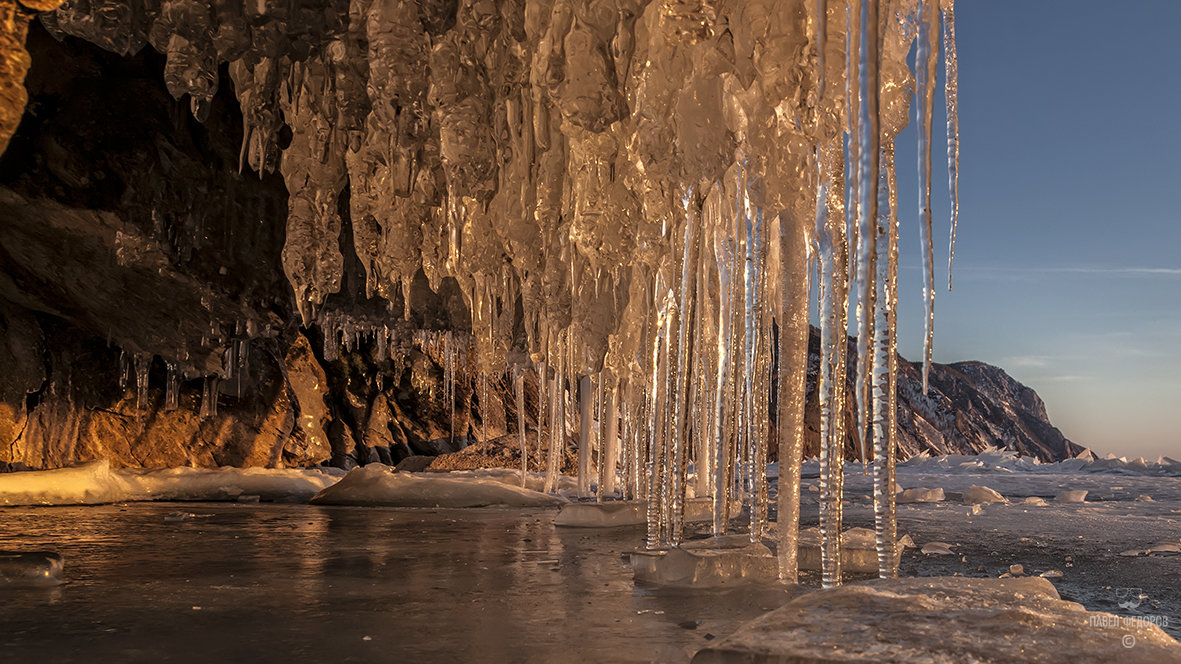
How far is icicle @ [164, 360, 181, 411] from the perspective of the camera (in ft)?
39.4

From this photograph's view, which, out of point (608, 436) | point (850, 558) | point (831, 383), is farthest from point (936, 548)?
point (608, 436)

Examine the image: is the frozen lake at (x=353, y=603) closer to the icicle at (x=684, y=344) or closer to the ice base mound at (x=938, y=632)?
the ice base mound at (x=938, y=632)

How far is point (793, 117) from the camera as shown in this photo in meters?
3.10

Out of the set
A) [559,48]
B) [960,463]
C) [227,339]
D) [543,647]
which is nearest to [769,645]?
[543,647]

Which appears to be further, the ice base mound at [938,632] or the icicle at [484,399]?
the icicle at [484,399]

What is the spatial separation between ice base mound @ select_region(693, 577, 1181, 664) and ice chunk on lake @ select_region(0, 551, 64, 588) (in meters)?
2.64

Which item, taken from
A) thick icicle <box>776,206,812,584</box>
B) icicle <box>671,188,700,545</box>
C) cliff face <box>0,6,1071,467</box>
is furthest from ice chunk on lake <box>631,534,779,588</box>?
cliff face <box>0,6,1071,467</box>

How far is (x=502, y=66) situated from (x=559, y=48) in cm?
66

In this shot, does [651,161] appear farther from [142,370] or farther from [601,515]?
[142,370]

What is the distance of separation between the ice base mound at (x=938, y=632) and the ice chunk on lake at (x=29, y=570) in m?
2.64

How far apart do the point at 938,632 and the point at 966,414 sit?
45.1 meters

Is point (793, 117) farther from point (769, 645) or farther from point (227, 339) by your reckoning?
point (227, 339)

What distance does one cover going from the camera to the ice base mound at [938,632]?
1.65m

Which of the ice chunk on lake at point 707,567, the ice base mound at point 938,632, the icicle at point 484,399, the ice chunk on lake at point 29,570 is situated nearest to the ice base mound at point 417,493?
the icicle at point 484,399
